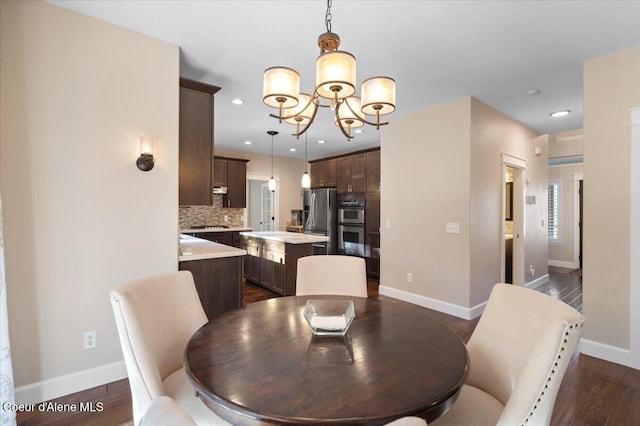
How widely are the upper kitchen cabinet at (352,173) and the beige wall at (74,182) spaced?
386 centimetres

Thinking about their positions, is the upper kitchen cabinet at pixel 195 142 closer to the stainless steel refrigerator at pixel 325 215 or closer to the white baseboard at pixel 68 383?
the white baseboard at pixel 68 383

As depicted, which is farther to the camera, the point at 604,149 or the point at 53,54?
the point at 604,149

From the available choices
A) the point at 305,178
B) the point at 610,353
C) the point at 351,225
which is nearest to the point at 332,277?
the point at 610,353

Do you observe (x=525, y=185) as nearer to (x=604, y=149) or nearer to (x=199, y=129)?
(x=604, y=149)

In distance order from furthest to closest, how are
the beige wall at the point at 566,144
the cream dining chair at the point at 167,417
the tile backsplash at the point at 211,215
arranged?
the tile backsplash at the point at 211,215
the beige wall at the point at 566,144
the cream dining chair at the point at 167,417

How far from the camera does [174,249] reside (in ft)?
8.13

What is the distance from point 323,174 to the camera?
666 cm

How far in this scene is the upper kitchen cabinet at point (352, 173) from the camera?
573 cm

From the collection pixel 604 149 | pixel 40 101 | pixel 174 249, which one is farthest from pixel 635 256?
pixel 40 101

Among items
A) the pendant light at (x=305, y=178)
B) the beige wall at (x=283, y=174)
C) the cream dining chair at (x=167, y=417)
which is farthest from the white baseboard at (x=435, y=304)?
the beige wall at (x=283, y=174)

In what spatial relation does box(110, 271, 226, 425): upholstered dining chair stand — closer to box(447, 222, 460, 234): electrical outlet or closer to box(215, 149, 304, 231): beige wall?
box(447, 222, 460, 234): electrical outlet

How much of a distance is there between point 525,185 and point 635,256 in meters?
2.38

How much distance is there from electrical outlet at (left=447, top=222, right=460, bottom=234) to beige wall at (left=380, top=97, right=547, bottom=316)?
0.14ft

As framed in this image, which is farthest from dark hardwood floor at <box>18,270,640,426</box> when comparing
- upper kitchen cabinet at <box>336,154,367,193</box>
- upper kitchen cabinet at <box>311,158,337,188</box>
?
upper kitchen cabinet at <box>311,158,337,188</box>
